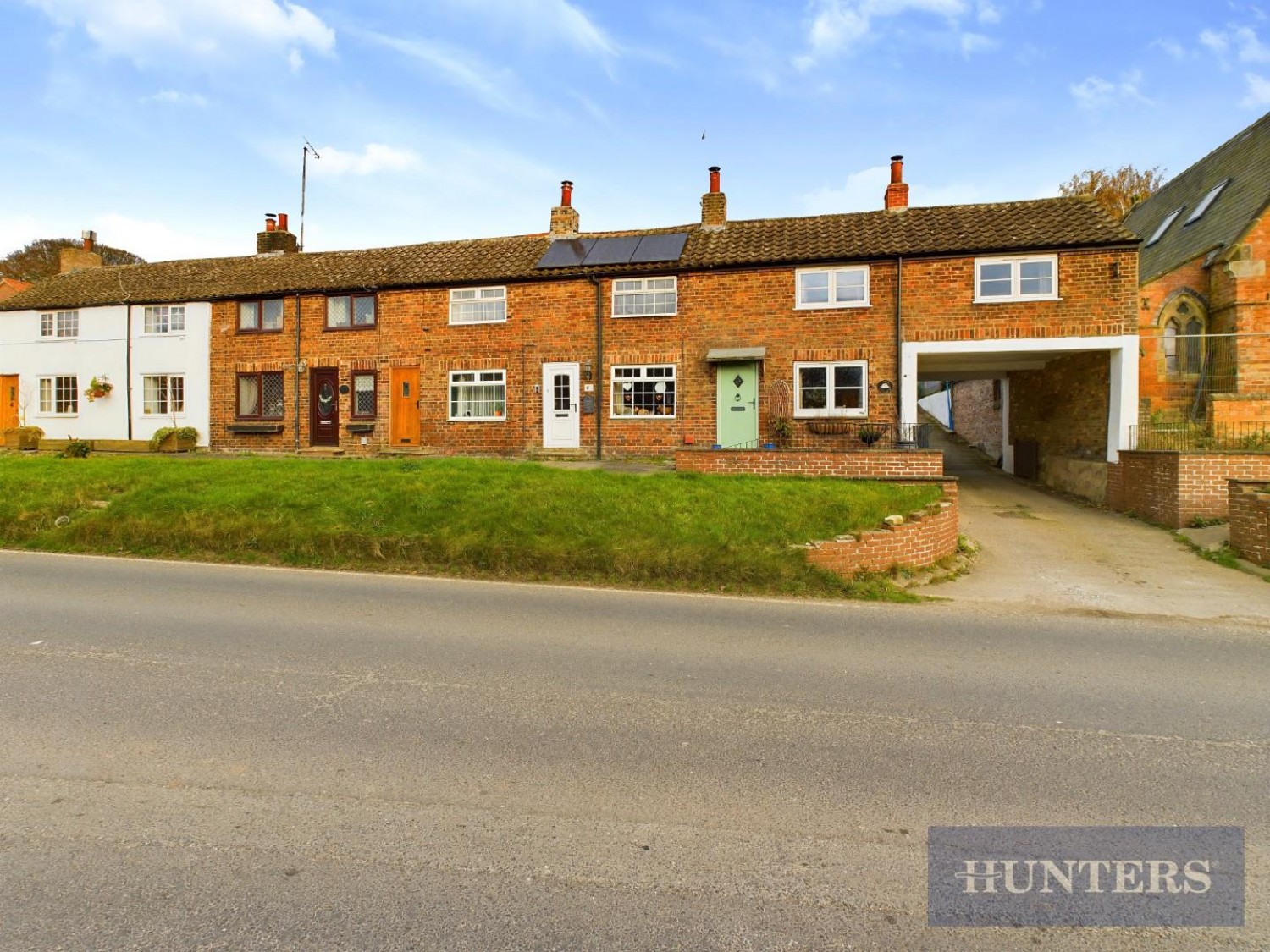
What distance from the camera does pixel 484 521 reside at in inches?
408

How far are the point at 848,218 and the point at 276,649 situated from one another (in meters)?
19.6

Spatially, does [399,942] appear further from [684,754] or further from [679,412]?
[679,412]

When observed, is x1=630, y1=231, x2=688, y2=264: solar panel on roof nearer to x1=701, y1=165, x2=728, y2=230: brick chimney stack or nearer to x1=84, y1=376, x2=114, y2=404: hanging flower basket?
x1=701, y1=165, x2=728, y2=230: brick chimney stack

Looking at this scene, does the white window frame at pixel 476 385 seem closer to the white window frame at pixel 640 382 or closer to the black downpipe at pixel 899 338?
the white window frame at pixel 640 382

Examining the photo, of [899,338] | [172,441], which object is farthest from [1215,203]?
[172,441]

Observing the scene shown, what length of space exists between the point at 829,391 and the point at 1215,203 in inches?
596

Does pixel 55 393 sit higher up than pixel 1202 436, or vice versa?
pixel 55 393

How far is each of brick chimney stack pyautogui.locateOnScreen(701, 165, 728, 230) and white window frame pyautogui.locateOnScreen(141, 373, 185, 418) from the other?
1784 cm

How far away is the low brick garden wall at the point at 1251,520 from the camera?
10758 mm

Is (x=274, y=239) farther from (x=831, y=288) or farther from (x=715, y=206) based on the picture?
(x=831, y=288)

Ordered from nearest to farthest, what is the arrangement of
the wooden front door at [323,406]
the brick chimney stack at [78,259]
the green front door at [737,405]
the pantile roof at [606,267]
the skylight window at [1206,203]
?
the pantile roof at [606,267]
the green front door at [737,405]
the wooden front door at [323,406]
the skylight window at [1206,203]
the brick chimney stack at [78,259]

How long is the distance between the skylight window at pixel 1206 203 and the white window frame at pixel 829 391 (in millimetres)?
13923

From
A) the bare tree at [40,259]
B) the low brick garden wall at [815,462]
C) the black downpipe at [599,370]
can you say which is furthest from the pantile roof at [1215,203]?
the bare tree at [40,259]

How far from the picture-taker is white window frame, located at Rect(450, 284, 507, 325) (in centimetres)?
2156
